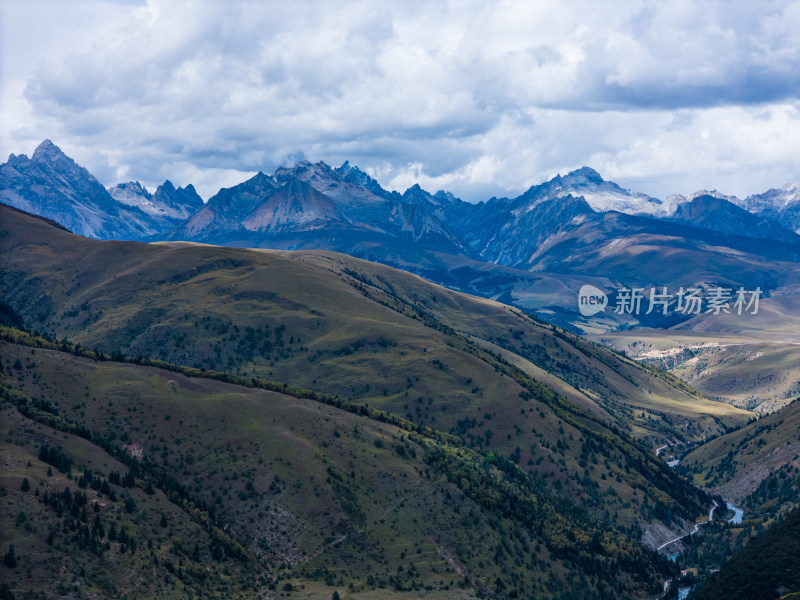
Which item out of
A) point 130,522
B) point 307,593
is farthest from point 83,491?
point 307,593

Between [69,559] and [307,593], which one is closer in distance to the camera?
[69,559]

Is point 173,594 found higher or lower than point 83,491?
lower

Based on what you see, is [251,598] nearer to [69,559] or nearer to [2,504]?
[69,559]

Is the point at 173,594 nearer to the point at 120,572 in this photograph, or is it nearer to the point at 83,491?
the point at 120,572

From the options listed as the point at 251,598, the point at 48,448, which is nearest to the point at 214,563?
the point at 251,598

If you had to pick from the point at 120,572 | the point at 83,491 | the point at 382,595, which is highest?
the point at 83,491

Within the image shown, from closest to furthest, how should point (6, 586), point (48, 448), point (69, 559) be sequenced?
point (6, 586), point (69, 559), point (48, 448)

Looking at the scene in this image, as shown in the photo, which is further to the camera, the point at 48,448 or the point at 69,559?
the point at 48,448

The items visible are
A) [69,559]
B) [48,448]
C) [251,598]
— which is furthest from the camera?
[48,448]

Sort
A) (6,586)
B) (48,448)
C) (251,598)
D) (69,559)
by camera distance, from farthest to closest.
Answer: (48,448), (251,598), (69,559), (6,586)
